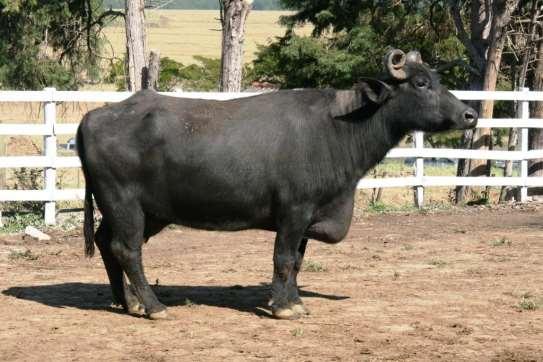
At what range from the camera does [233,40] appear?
16.6 metres

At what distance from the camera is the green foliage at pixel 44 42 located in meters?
22.3

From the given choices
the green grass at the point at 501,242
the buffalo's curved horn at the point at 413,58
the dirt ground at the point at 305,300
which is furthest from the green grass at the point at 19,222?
the buffalo's curved horn at the point at 413,58

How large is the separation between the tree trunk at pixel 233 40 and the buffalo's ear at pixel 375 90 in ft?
25.3

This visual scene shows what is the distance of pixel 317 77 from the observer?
27.8m

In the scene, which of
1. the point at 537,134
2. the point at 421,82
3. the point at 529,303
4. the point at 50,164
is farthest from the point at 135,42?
the point at 529,303

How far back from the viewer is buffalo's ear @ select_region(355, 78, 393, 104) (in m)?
8.83

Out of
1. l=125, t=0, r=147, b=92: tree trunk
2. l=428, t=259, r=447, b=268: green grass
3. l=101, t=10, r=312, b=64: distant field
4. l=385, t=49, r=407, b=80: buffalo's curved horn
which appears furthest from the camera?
l=101, t=10, r=312, b=64: distant field

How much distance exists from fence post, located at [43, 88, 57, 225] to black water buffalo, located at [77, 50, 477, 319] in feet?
17.8

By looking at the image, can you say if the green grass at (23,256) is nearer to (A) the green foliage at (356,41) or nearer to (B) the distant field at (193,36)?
(A) the green foliage at (356,41)

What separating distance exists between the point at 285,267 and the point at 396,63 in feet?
6.68

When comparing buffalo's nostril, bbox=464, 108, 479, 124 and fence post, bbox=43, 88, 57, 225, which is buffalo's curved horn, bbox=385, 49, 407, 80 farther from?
fence post, bbox=43, 88, 57, 225

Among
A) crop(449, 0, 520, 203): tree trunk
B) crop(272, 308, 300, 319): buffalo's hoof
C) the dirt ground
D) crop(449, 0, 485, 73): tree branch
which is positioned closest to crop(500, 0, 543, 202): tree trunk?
crop(449, 0, 520, 203): tree trunk

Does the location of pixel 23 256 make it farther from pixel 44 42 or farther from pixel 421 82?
pixel 44 42

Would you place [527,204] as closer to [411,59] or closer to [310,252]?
[310,252]
